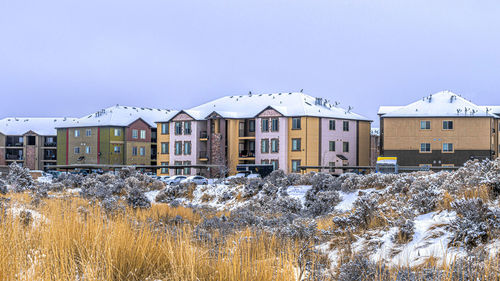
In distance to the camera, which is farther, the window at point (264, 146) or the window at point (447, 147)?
the window at point (264, 146)

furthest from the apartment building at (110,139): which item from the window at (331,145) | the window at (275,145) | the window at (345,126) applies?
the window at (345,126)

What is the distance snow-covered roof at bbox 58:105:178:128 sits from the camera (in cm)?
8150

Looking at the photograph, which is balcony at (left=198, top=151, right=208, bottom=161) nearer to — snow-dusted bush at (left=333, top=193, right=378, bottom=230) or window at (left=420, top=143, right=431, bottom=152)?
window at (left=420, top=143, right=431, bottom=152)

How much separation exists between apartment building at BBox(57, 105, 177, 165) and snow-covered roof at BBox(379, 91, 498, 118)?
35.1 meters

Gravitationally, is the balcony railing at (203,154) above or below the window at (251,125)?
below

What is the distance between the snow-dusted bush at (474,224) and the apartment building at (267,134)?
164ft

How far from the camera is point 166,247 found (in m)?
7.09

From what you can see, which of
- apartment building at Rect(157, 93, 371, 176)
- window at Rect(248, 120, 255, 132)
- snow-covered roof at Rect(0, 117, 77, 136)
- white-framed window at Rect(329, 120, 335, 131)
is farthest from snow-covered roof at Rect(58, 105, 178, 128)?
white-framed window at Rect(329, 120, 335, 131)

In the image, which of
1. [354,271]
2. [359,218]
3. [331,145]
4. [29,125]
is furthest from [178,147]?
[354,271]

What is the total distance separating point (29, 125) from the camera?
97.7m

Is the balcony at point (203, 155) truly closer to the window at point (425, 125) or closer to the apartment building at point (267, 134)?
the apartment building at point (267, 134)

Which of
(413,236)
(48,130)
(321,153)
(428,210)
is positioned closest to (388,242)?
(413,236)

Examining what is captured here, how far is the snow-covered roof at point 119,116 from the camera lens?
267 feet

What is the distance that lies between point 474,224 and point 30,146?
93349mm
